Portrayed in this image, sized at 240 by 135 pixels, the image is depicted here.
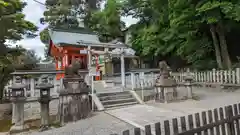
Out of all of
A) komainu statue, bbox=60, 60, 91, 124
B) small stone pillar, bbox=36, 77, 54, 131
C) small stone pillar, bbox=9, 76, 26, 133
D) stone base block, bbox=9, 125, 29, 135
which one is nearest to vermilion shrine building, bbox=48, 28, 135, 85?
komainu statue, bbox=60, 60, 91, 124

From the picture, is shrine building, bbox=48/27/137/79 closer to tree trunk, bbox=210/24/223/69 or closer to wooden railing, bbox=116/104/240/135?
tree trunk, bbox=210/24/223/69

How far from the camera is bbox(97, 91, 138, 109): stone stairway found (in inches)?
307

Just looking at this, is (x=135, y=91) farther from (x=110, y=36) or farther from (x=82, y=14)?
(x=82, y=14)

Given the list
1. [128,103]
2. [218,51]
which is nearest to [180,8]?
[218,51]

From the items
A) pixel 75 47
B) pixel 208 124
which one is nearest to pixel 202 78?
pixel 75 47

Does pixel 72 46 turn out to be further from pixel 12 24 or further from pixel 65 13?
pixel 65 13

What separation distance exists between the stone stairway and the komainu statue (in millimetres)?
1270

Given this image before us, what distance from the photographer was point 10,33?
8797mm

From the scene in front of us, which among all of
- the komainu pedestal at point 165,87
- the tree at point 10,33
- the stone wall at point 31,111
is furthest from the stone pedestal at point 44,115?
the komainu pedestal at point 165,87

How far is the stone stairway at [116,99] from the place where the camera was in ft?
25.6

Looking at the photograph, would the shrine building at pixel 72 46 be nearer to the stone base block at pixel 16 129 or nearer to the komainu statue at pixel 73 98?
the komainu statue at pixel 73 98

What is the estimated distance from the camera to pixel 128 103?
8.12m

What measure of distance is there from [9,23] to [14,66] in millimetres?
2384

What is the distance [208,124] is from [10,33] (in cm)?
932
